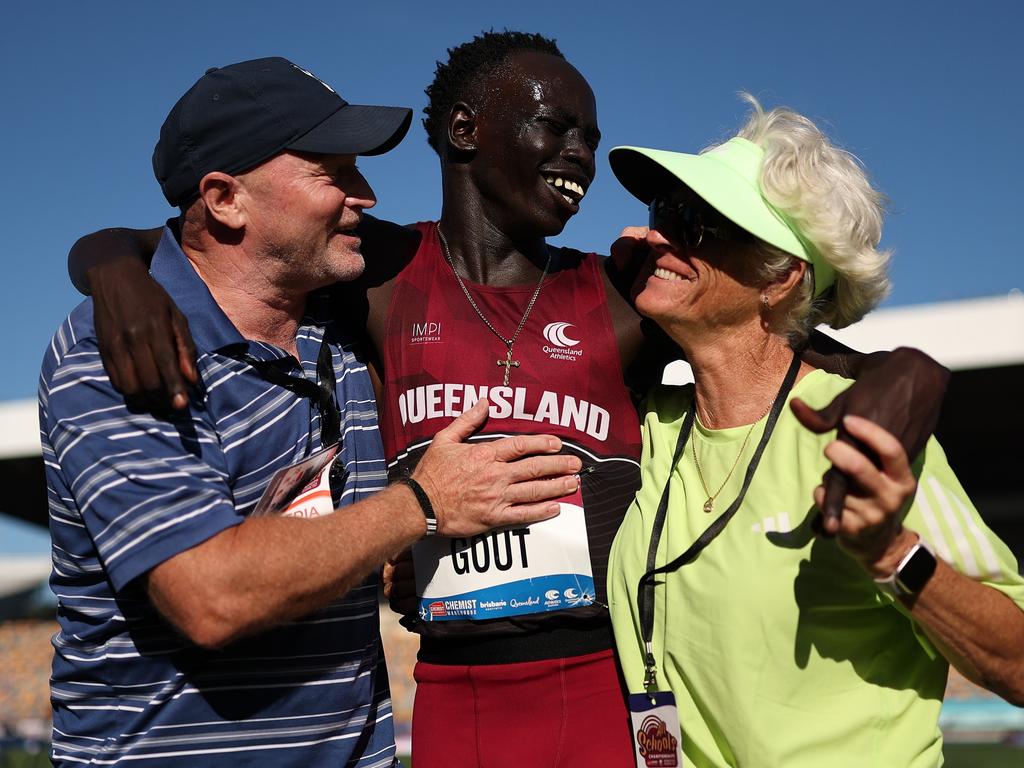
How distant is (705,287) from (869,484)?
989 mm

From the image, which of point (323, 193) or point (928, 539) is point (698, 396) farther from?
point (323, 193)

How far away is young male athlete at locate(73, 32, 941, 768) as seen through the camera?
8.80 feet

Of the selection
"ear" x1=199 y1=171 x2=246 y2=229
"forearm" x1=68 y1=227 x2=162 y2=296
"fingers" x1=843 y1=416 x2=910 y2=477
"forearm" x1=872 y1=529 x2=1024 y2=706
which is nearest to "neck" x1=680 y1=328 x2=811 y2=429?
"forearm" x1=872 y1=529 x2=1024 y2=706

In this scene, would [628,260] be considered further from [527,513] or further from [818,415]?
[818,415]

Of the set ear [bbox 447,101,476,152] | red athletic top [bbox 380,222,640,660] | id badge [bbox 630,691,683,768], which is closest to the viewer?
id badge [bbox 630,691,683,768]

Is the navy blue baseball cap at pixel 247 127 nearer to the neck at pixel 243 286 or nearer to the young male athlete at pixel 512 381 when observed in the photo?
the neck at pixel 243 286

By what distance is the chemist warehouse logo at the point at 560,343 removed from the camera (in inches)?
112

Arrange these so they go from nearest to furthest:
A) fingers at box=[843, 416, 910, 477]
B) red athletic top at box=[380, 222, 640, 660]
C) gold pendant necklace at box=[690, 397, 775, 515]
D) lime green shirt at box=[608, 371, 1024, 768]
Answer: fingers at box=[843, 416, 910, 477] < lime green shirt at box=[608, 371, 1024, 768] < gold pendant necklace at box=[690, 397, 775, 515] < red athletic top at box=[380, 222, 640, 660]

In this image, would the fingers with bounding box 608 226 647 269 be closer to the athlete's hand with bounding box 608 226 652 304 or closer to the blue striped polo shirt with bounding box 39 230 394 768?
the athlete's hand with bounding box 608 226 652 304

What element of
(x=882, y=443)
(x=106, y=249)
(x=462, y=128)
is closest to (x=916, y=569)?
(x=882, y=443)

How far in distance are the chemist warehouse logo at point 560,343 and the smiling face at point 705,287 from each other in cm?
23

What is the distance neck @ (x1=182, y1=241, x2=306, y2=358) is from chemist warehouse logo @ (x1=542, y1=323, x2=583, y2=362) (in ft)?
2.26

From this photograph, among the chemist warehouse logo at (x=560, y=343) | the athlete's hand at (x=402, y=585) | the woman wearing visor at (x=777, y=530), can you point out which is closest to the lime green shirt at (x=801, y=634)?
the woman wearing visor at (x=777, y=530)

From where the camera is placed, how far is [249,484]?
241 centimetres
